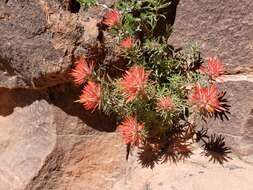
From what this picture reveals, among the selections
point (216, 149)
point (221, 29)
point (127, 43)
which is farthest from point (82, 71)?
point (216, 149)

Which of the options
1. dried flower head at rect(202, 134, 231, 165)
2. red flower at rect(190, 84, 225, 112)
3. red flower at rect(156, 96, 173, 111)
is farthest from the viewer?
dried flower head at rect(202, 134, 231, 165)

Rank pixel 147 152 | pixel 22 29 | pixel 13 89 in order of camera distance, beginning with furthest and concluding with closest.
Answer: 1. pixel 13 89
2. pixel 147 152
3. pixel 22 29

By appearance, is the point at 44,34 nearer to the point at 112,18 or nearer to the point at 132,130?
the point at 112,18

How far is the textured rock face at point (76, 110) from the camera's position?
9.53ft

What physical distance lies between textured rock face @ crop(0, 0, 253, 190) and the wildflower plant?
0.08 m

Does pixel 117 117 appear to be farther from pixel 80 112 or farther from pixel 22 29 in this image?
pixel 22 29

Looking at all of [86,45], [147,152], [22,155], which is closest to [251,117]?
[147,152]

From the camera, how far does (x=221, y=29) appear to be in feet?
9.78

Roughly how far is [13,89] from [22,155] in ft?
1.49

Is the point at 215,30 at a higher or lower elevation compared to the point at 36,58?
higher

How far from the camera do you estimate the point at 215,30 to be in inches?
118

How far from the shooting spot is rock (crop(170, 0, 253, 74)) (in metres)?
2.90

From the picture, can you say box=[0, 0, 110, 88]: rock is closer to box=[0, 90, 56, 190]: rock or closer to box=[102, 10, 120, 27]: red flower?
box=[102, 10, 120, 27]: red flower

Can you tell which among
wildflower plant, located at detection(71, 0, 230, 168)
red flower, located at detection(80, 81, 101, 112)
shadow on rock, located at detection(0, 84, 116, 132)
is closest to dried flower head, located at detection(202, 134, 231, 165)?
wildflower plant, located at detection(71, 0, 230, 168)
